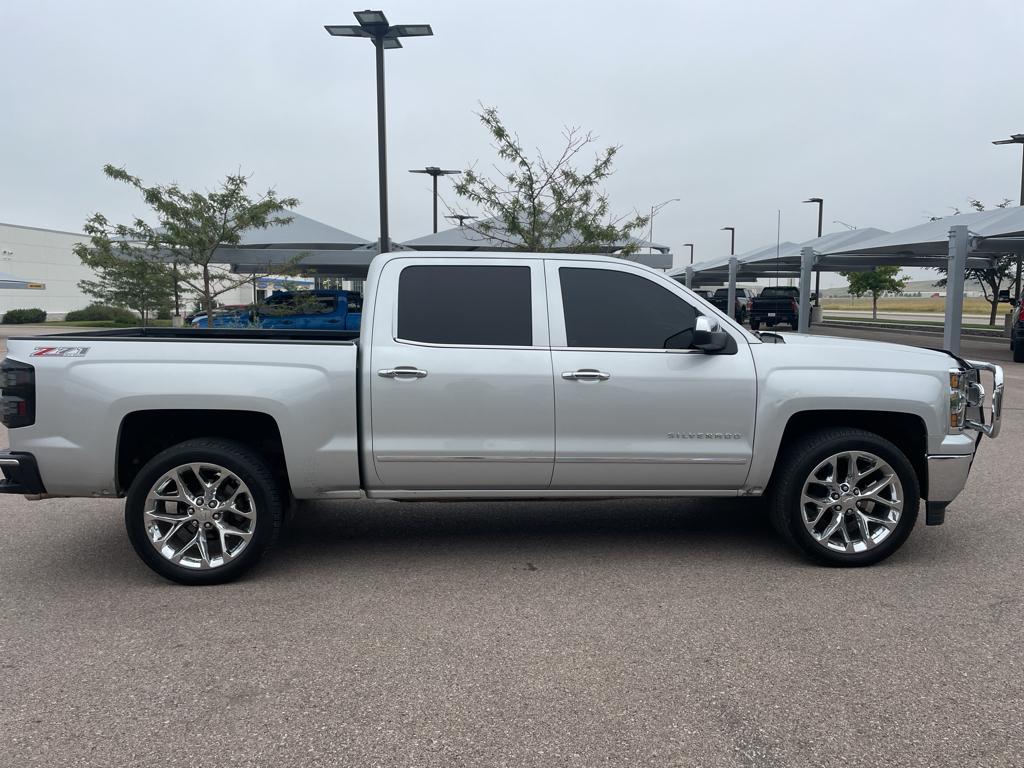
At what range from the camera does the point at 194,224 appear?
1677 cm

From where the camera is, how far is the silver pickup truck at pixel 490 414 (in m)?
4.59

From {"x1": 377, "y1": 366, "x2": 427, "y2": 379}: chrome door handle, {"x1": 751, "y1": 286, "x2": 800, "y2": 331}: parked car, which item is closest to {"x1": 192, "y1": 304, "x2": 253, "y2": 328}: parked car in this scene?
{"x1": 377, "y1": 366, "x2": 427, "y2": 379}: chrome door handle

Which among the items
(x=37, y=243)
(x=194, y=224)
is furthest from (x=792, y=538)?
(x=37, y=243)

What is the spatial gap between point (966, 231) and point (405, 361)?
16.9 meters

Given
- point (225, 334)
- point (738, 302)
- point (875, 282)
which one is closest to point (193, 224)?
point (225, 334)

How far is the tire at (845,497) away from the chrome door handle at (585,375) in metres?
1.24

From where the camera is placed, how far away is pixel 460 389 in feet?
15.5

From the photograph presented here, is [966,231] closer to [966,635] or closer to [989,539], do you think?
[989,539]

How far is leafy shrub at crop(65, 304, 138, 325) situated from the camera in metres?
42.8

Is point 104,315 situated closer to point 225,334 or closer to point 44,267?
point 44,267

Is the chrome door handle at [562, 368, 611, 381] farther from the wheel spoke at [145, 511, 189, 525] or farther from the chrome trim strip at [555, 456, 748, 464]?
the wheel spoke at [145, 511, 189, 525]

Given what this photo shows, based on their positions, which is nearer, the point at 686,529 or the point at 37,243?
the point at 686,529

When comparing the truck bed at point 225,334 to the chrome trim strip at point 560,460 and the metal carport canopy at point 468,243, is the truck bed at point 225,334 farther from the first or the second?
the metal carport canopy at point 468,243

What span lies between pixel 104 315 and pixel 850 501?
47.1m
